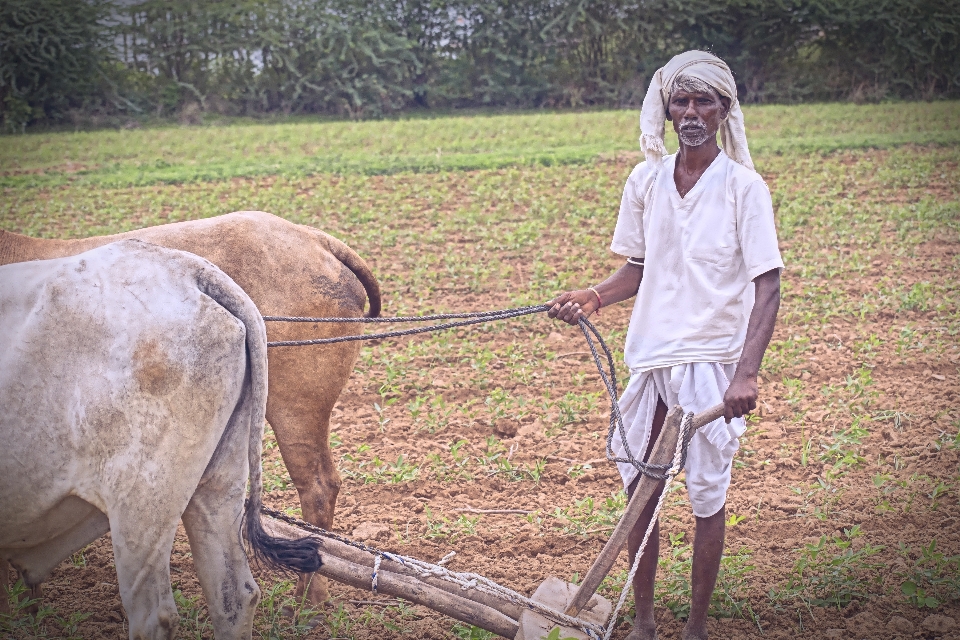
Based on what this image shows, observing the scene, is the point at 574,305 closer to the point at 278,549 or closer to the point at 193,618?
the point at 278,549

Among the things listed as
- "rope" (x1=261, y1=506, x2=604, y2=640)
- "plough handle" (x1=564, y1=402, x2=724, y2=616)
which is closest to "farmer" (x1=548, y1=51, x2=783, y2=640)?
"plough handle" (x1=564, y1=402, x2=724, y2=616)

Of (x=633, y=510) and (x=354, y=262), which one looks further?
(x=354, y=262)

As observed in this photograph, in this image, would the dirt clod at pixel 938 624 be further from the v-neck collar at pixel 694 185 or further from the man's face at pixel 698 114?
the man's face at pixel 698 114

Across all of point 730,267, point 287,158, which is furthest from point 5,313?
point 287,158

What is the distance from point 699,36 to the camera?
91.1 feet

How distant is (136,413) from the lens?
2711 mm

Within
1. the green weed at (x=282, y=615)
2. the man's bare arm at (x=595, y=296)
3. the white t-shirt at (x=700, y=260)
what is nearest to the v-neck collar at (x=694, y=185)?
the white t-shirt at (x=700, y=260)

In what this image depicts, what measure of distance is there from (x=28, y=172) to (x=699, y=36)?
67.0 feet

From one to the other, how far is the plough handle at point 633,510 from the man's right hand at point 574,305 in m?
0.57

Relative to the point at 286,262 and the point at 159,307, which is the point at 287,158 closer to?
the point at 286,262

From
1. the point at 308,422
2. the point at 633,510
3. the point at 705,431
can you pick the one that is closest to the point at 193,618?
the point at 308,422

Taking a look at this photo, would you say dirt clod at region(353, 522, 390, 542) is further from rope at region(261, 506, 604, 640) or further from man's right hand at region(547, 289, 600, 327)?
man's right hand at region(547, 289, 600, 327)

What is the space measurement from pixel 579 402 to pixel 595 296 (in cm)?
261

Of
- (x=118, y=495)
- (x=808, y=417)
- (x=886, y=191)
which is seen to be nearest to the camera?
(x=118, y=495)
